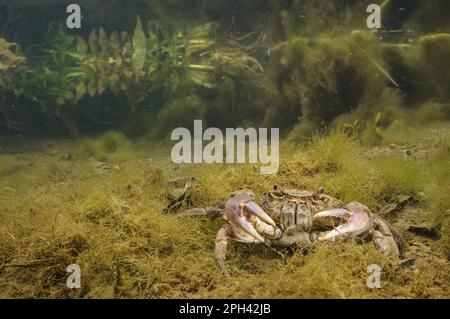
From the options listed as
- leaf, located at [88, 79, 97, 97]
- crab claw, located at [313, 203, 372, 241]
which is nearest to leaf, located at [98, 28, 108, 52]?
leaf, located at [88, 79, 97, 97]

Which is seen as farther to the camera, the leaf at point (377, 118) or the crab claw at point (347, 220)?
the leaf at point (377, 118)

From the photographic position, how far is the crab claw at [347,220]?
143 inches

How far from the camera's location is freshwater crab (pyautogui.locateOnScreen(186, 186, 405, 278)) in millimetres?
3674

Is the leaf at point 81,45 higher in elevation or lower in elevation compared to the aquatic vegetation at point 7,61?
higher

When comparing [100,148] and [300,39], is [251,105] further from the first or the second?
[100,148]

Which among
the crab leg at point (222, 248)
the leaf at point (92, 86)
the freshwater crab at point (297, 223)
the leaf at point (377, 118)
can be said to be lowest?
the crab leg at point (222, 248)

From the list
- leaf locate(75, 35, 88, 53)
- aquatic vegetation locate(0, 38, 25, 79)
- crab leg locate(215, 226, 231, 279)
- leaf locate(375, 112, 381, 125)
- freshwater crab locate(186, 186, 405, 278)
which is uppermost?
leaf locate(75, 35, 88, 53)

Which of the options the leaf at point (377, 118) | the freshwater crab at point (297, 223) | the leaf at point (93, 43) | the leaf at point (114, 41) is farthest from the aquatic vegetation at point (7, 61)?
the freshwater crab at point (297, 223)

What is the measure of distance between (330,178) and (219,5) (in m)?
10.8

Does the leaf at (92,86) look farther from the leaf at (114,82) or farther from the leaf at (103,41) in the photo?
the leaf at (103,41)

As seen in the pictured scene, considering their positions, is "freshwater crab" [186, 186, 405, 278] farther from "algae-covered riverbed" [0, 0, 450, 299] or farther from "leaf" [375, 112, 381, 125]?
"leaf" [375, 112, 381, 125]

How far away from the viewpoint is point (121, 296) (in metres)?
3.26

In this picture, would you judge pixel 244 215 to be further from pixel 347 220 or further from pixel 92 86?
pixel 92 86

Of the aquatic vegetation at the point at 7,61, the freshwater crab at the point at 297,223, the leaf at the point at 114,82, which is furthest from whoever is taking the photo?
the aquatic vegetation at the point at 7,61
